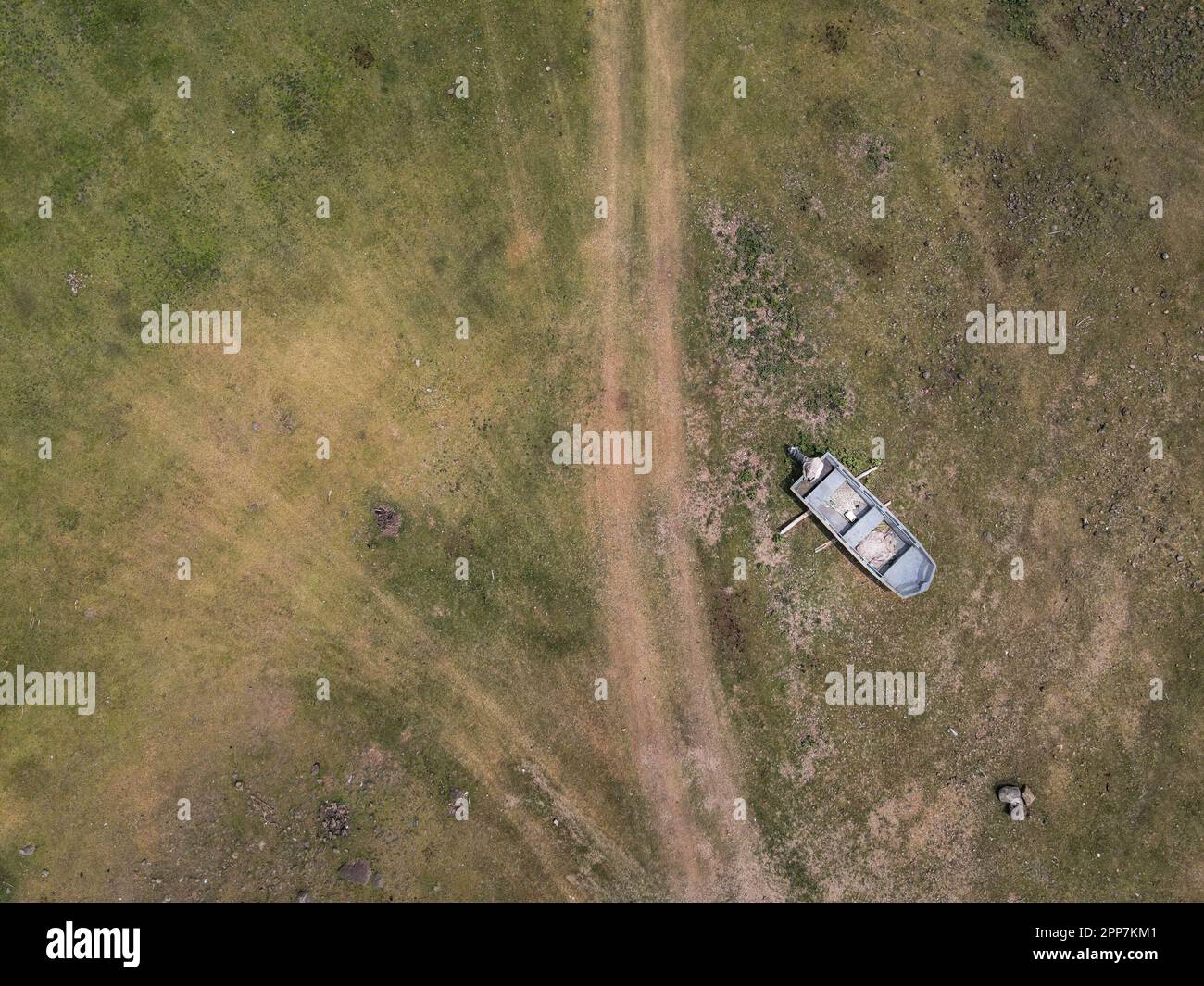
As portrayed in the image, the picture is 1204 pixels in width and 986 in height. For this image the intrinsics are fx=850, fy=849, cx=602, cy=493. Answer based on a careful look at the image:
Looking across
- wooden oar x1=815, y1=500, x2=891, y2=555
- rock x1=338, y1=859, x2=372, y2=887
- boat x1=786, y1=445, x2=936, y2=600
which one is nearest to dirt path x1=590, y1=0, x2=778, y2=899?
wooden oar x1=815, y1=500, x2=891, y2=555

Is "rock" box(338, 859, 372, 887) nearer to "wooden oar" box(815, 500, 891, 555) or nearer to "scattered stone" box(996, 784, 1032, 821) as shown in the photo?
"wooden oar" box(815, 500, 891, 555)

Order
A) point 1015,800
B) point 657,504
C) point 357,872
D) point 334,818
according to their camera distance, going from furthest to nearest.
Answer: point 657,504 < point 1015,800 < point 334,818 < point 357,872

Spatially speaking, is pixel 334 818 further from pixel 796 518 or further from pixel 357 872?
pixel 796 518

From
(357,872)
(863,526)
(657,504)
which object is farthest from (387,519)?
(863,526)

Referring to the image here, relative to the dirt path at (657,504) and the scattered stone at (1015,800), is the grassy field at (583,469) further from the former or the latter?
the scattered stone at (1015,800)
